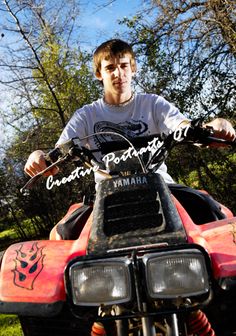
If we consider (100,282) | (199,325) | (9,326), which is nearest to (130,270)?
(100,282)

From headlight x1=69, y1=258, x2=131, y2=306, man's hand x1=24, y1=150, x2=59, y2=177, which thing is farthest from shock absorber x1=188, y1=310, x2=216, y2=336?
man's hand x1=24, y1=150, x2=59, y2=177

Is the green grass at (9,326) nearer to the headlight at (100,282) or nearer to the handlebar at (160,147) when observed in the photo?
the handlebar at (160,147)

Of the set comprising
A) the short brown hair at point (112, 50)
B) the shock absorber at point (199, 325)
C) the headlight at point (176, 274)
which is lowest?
the shock absorber at point (199, 325)

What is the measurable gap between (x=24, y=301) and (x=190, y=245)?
733 millimetres

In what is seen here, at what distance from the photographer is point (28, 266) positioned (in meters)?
1.89

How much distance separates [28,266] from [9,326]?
3.76m

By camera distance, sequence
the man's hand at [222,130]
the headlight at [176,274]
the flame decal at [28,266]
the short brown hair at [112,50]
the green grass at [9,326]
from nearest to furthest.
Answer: the headlight at [176,274]
the flame decal at [28,266]
the man's hand at [222,130]
the short brown hair at [112,50]
the green grass at [9,326]

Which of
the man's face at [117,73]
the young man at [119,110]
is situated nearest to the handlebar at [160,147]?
the young man at [119,110]

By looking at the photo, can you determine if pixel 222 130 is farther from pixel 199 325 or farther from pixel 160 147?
pixel 199 325

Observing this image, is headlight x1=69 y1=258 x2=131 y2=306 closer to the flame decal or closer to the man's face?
the flame decal

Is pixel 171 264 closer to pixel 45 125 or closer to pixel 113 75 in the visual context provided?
pixel 113 75

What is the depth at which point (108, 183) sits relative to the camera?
207 cm

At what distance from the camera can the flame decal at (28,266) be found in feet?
5.98

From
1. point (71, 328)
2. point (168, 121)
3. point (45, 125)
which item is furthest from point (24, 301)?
point (45, 125)
